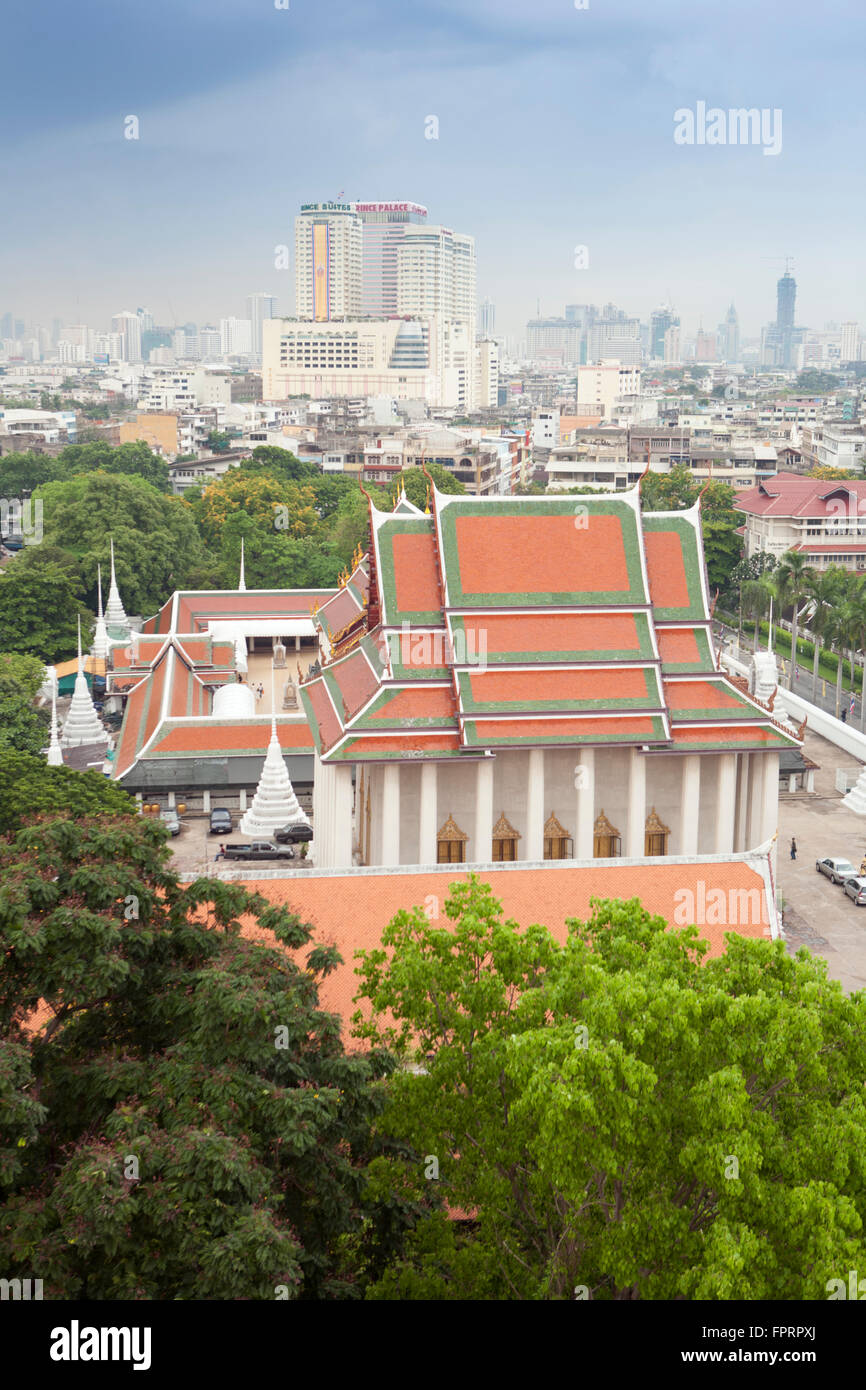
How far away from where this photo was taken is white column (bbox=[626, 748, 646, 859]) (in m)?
36.8

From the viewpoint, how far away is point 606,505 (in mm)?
38000

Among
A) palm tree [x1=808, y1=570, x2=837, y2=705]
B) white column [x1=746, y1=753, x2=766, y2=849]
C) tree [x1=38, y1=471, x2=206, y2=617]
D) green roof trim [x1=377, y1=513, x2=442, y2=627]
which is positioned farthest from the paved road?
tree [x1=38, y1=471, x2=206, y2=617]

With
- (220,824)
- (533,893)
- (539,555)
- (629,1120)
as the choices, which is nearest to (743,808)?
(539,555)

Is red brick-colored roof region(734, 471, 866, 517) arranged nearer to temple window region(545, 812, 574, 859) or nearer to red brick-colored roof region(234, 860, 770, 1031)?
temple window region(545, 812, 574, 859)

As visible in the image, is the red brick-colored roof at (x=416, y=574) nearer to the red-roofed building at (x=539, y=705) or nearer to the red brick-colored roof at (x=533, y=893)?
the red-roofed building at (x=539, y=705)

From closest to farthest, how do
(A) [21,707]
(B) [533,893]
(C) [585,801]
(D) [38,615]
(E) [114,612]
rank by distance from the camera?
(B) [533,893] → (C) [585,801] → (A) [21,707] → (D) [38,615] → (E) [114,612]

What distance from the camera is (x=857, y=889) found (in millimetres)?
37844

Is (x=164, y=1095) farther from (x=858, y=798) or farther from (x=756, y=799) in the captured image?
(x=858, y=798)

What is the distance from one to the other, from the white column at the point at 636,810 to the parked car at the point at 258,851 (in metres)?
10.6

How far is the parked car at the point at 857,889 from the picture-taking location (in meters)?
37.7

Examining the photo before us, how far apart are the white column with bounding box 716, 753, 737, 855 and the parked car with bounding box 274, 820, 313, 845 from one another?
41.8 feet

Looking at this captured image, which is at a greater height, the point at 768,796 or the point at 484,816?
the point at 768,796

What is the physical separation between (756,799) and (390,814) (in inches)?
387
